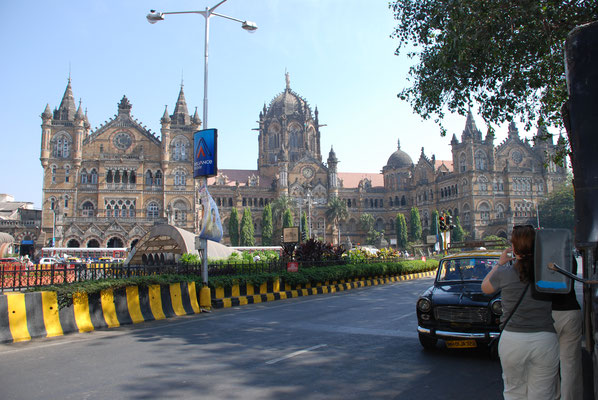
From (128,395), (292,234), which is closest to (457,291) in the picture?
(128,395)

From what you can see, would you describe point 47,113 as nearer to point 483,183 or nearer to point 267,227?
point 267,227

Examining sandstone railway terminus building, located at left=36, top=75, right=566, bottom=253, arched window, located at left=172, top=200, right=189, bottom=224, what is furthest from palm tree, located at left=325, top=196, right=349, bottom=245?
arched window, located at left=172, top=200, right=189, bottom=224

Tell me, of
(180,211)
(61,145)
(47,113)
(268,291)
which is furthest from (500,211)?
(47,113)

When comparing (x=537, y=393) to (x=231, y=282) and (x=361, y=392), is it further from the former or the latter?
(x=231, y=282)

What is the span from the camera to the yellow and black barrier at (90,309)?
887 cm

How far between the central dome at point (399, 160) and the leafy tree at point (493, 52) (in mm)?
65220

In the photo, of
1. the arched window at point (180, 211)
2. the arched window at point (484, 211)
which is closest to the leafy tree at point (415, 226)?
the arched window at point (484, 211)

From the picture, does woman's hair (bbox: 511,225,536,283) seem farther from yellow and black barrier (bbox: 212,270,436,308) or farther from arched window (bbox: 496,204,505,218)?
arched window (bbox: 496,204,505,218)

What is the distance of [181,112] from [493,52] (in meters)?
54.7

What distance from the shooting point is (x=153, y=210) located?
59.8 m

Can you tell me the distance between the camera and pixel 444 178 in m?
73.4

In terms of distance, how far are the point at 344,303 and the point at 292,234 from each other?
7.34m

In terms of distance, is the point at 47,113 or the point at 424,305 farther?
the point at 47,113

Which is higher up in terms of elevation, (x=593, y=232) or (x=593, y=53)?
(x=593, y=53)
